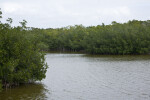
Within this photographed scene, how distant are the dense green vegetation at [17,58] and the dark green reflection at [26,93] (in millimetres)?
776

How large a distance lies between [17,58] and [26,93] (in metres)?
3.68

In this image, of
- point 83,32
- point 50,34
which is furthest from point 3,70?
point 50,34

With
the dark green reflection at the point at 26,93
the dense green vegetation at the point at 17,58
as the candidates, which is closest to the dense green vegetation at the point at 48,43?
the dense green vegetation at the point at 17,58

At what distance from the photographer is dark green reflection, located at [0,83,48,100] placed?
20444 mm

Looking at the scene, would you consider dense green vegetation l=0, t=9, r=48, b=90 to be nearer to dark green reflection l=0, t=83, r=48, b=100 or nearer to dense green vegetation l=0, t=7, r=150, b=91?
dense green vegetation l=0, t=7, r=150, b=91

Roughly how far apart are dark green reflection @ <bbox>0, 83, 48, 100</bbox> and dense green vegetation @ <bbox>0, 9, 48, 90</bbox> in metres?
0.78

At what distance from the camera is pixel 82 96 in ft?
67.9

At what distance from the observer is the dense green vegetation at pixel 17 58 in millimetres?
21859

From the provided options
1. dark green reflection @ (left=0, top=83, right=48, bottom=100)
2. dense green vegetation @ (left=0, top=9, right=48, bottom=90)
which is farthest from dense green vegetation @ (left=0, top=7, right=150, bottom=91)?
dark green reflection @ (left=0, top=83, right=48, bottom=100)

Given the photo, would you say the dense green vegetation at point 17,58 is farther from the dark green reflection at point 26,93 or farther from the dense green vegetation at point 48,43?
the dark green reflection at point 26,93

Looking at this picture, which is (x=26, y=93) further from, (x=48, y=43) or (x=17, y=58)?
(x=48, y=43)

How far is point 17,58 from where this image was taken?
23234 millimetres

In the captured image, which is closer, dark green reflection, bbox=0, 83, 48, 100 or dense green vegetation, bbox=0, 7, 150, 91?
dark green reflection, bbox=0, 83, 48, 100

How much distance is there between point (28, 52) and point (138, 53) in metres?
55.8
